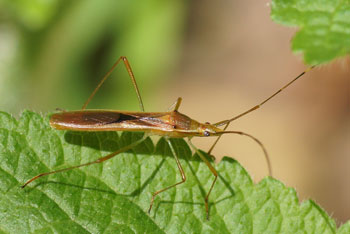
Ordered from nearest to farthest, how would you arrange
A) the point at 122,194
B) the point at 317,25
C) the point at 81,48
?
the point at 317,25
the point at 122,194
the point at 81,48

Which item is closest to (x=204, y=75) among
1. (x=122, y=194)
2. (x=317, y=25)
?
(x=122, y=194)

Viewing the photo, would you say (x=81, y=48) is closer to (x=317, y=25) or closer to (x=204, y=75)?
(x=204, y=75)

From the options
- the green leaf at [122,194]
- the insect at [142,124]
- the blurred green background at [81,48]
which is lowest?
the green leaf at [122,194]

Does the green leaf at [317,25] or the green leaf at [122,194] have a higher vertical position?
the green leaf at [317,25]

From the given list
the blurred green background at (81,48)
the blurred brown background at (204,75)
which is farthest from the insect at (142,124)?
the blurred brown background at (204,75)

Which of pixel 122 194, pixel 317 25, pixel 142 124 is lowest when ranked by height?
pixel 122 194

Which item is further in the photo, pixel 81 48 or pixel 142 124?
pixel 81 48

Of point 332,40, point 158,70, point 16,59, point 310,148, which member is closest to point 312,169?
point 310,148

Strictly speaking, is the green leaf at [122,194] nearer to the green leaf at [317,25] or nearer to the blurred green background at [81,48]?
the green leaf at [317,25]
